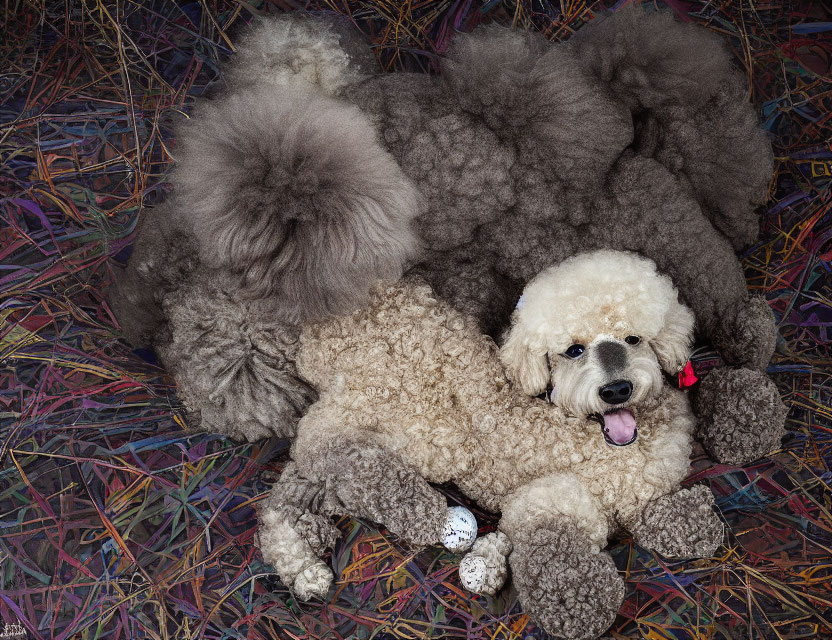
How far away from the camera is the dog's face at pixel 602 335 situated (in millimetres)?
1079

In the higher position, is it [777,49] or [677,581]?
[777,49]

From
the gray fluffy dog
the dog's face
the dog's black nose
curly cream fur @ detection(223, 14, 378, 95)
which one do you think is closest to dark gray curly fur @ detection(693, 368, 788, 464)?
the gray fluffy dog

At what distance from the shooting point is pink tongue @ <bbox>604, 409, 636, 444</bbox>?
3.68ft

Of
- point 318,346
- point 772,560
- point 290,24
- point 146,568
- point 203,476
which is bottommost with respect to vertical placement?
point 146,568

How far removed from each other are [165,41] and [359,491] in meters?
1.10

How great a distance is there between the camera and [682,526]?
1144mm

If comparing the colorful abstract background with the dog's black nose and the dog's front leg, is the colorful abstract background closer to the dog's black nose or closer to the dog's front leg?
the dog's front leg

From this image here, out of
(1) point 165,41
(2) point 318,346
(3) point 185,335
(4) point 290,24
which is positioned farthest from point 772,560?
(1) point 165,41

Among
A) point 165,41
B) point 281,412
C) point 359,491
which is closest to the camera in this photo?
point 359,491

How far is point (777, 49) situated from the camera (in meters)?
1.37

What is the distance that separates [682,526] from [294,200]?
34.5 inches

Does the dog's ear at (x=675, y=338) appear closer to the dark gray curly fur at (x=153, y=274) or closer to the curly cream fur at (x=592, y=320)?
the curly cream fur at (x=592, y=320)

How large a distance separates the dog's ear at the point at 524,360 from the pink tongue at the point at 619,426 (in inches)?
5.0

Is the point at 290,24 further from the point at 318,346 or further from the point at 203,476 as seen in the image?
the point at 203,476
